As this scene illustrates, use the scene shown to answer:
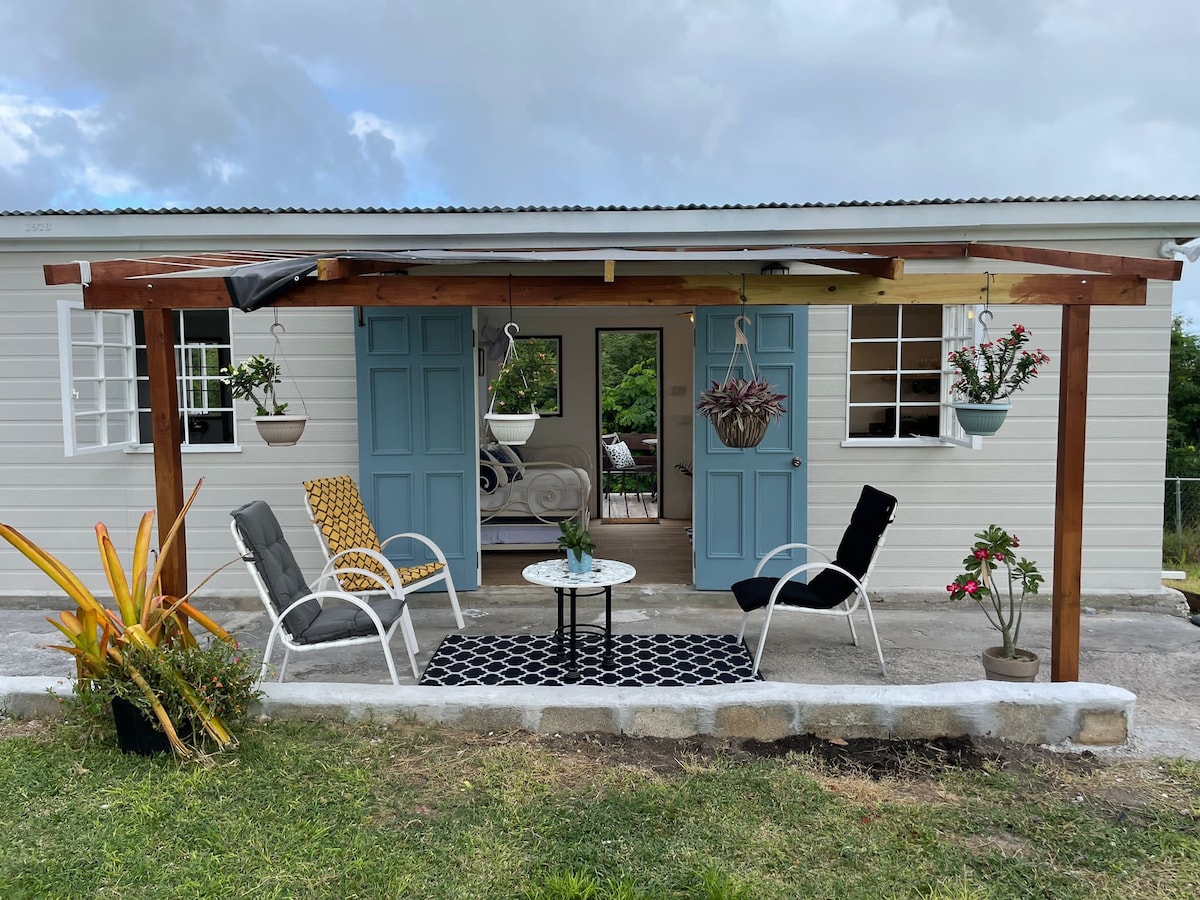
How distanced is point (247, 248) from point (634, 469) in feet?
17.5

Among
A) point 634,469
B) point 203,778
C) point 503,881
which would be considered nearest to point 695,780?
point 503,881

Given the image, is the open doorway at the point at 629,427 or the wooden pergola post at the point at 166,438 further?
the open doorway at the point at 629,427

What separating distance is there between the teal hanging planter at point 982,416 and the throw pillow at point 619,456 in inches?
235

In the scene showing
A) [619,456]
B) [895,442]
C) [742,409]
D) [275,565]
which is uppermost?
[742,409]

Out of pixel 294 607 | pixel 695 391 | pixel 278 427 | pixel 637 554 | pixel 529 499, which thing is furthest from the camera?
pixel 529 499

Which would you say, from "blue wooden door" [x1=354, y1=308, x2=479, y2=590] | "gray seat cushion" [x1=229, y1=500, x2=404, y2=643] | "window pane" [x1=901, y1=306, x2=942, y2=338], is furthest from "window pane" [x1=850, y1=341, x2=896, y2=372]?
"gray seat cushion" [x1=229, y1=500, x2=404, y2=643]

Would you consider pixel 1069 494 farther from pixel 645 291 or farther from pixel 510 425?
pixel 510 425

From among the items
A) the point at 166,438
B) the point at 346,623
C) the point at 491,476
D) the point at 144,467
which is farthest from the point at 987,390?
the point at 144,467

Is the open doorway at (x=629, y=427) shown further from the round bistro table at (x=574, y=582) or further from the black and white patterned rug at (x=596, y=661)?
the round bistro table at (x=574, y=582)

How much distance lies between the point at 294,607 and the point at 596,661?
4.95 ft

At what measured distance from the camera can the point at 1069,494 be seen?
349cm

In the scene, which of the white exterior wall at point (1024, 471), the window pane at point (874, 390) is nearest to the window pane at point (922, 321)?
the window pane at point (874, 390)

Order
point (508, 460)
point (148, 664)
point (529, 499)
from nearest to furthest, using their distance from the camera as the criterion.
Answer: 1. point (148, 664)
2. point (529, 499)
3. point (508, 460)

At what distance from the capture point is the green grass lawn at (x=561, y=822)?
2.35 metres
